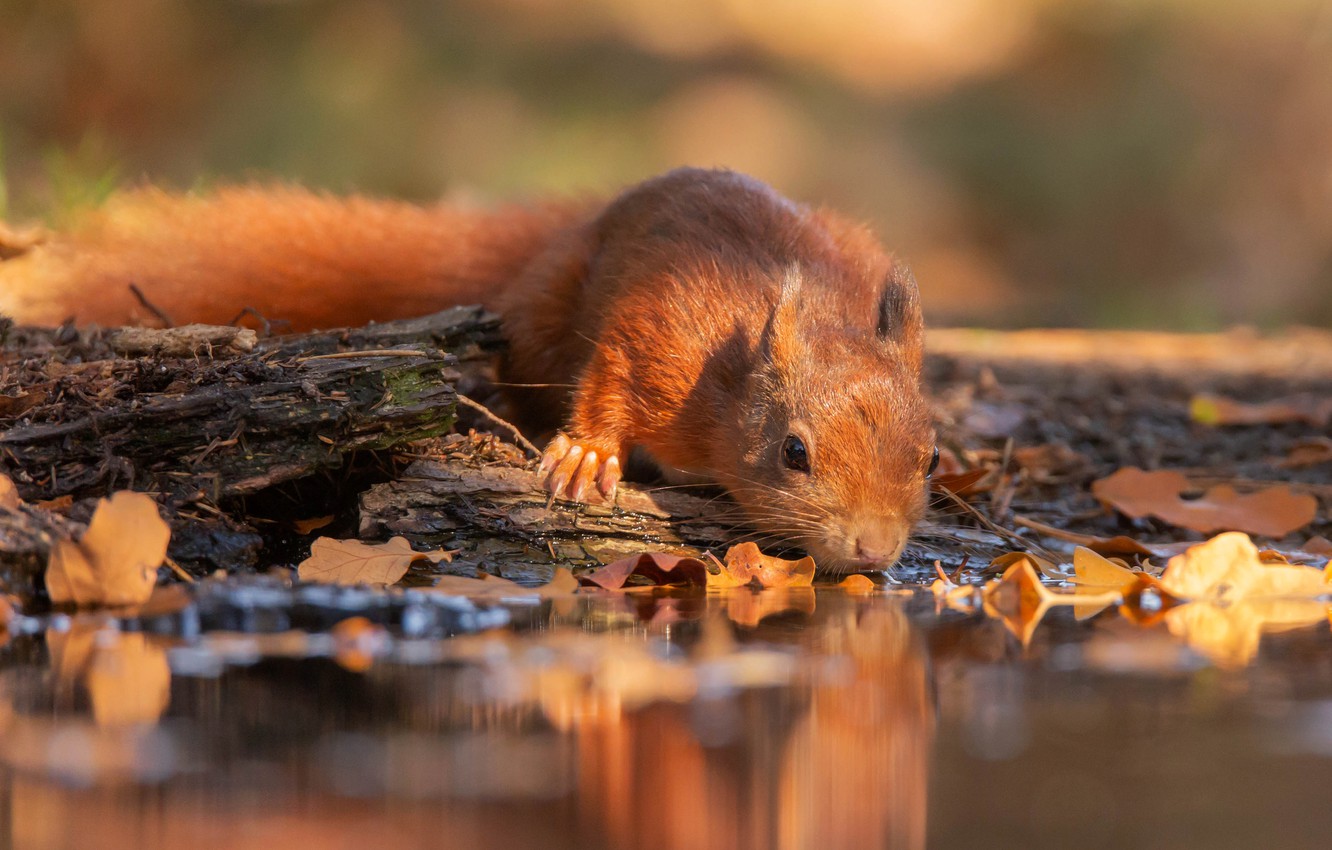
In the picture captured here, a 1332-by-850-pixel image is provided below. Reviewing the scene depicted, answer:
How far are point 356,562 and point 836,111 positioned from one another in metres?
12.8

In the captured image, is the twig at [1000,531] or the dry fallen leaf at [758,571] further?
the twig at [1000,531]

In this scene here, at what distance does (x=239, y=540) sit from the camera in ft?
9.91

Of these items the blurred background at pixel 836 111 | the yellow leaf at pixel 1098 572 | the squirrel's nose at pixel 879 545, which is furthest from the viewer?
the blurred background at pixel 836 111

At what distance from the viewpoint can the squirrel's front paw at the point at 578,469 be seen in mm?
3504

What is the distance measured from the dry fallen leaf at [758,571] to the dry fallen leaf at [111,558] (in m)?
1.35

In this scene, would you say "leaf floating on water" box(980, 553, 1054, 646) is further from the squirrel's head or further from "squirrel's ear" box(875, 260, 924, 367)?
"squirrel's ear" box(875, 260, 924, 367)

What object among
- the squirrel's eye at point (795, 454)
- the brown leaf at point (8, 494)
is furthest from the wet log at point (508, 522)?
the brown leaf at point (8, 494)

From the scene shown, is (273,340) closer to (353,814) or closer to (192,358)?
(192,358)

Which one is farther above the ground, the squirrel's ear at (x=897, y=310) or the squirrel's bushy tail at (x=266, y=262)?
the squirrel's bushy tail at (x=266, y=262)

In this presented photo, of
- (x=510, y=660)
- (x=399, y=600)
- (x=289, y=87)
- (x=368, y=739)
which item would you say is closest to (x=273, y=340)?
(x=399, y=600)

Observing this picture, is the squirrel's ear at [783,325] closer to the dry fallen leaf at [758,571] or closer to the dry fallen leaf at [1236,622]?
the dry fallen leaf at [758,571]

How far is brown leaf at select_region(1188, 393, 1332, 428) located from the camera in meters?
5.43

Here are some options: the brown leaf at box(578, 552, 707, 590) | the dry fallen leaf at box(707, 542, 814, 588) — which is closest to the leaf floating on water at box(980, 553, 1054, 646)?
the dry fallen leaf at box(707, 542, 814, 588)

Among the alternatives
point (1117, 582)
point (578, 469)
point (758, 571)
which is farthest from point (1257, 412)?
point (578, 469)
